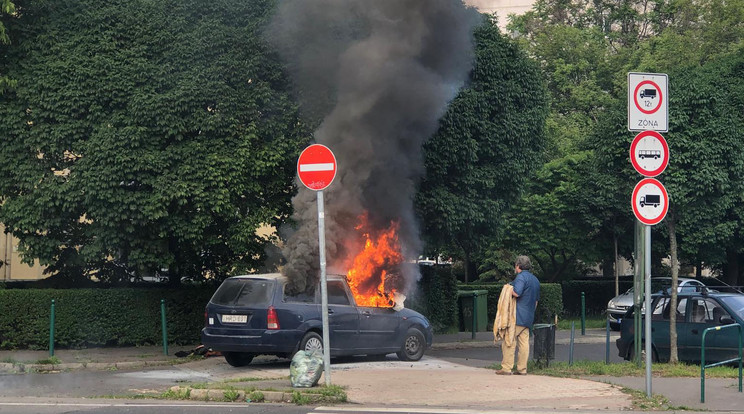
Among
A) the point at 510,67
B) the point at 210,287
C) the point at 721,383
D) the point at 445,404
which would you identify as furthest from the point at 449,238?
the point at 445,404

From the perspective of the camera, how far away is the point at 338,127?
59.7 ft

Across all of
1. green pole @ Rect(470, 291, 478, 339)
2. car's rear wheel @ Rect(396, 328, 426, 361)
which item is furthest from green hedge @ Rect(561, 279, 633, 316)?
car's rear wheel @ Rect(396, 328, 426, 361)

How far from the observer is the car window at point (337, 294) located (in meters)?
16.0

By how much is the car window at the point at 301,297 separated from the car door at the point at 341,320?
34 cm

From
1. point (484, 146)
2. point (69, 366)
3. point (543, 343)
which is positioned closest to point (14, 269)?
point (69, 366)

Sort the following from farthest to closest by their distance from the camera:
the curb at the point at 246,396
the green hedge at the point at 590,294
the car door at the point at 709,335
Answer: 1. the green hedge at the point at 590,294
2. the car door at the point at 709,335
3. the curb at the point at 246,396

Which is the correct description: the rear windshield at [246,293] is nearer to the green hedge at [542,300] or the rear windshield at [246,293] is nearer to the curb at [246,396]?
the curb at [246,396]

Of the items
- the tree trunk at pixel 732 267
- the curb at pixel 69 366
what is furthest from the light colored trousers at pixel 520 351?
the tree trunk at pixel 732 267

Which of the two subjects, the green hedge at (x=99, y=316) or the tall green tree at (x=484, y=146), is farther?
the tall green tree at (x=484, y=146)

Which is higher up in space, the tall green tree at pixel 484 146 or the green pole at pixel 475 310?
the tall green tree at pixel 484 146

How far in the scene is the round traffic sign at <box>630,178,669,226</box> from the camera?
11383 millimetres

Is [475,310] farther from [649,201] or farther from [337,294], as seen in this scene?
[649,201]

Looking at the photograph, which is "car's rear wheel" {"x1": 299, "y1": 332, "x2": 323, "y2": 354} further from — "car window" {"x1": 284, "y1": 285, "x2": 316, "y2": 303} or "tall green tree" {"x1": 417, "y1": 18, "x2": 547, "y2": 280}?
"tall green tree" {"x1": 417, "y1": 18, "x2": 547, "y2": 280}

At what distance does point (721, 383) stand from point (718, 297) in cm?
364
